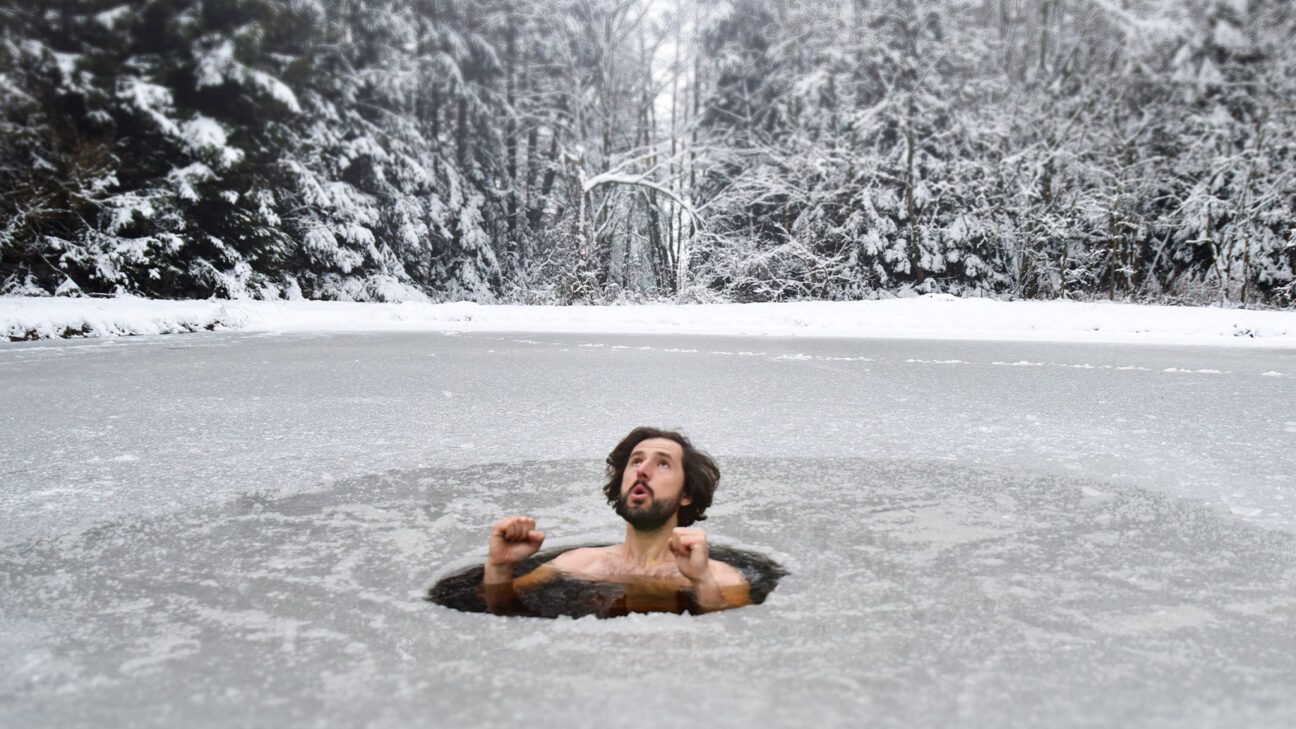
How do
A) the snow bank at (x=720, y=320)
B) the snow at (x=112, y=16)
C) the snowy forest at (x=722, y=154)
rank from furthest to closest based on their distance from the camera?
the snowy forest at (x=722, y=154) → the snow bank at (x=720, y=320) → the snow at (x=112, y=16)

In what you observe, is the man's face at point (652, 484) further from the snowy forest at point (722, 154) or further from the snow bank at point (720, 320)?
the snowy forest at point (722, 154)

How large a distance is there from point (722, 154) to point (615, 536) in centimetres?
1974

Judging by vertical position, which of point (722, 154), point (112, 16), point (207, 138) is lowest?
point (207, 138)

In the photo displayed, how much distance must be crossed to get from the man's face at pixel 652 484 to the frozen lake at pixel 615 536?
38cm

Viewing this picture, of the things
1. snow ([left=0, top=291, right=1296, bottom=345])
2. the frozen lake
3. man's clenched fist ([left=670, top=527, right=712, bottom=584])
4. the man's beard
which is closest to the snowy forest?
snow ([left=0, top=291, right=1296, bottom=345])

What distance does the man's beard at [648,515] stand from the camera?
2.94m

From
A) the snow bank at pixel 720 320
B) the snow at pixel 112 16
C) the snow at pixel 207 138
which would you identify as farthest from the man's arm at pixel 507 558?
the snow at pixel 207 138

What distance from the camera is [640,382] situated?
729cm

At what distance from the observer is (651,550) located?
2986 mm

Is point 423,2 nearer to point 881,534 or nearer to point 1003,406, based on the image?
point 1003,406

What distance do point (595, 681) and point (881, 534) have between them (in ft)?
4.94

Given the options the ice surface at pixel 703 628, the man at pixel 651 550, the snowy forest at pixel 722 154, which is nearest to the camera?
the ice surface at pixel 703 628

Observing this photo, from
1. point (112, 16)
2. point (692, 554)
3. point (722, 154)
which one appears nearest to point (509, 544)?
point (692, 554)

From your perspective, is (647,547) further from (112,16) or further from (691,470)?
(112,16)
